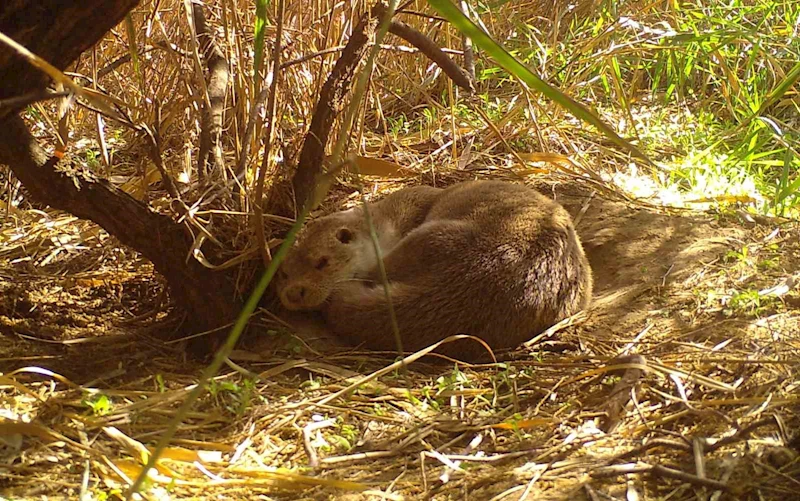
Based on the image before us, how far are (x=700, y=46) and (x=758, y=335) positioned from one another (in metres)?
2.01

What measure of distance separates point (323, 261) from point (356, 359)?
0.68 metres

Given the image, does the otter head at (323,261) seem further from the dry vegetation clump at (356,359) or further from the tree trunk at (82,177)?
the tree trunk at (82,177)

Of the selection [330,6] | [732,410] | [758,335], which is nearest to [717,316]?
[758,335]

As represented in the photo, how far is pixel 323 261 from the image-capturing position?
326cm

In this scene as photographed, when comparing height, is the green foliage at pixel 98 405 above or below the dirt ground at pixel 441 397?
above

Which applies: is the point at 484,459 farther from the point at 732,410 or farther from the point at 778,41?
the point at 778,41

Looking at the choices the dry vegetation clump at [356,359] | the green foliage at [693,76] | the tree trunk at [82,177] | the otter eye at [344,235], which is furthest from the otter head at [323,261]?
the green foliage at [693,76]

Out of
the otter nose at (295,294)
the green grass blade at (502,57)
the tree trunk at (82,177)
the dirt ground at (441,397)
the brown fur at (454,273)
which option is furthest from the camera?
the otter nose at (295,294)

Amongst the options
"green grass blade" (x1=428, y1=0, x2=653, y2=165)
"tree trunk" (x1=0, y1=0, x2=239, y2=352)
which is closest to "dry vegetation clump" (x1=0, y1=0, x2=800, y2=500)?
"tree trunk" (x1=0, y1=0, x2=239, y2=352)

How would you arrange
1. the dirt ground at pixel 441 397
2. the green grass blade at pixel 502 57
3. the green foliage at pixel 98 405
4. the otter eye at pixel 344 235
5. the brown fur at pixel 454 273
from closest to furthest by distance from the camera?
the green grass blade at pixel 502 57
the dirt ground at pixel 441 397
the green foliage at pixel 98 405
the brown fur at pixel 454 273
the otter eye at pixel 344 235

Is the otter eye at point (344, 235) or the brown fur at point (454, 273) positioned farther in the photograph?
the otter eye at point (344, 235)

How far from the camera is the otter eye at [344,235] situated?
334cm

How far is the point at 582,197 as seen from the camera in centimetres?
381

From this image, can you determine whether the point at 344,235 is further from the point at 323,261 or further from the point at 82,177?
the point at 82,177
